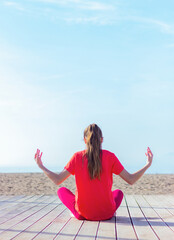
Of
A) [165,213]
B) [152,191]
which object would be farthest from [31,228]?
[152,191]

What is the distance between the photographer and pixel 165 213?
4.52m

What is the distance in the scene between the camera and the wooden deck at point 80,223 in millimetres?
3098

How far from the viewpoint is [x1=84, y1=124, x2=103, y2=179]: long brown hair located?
3410mm

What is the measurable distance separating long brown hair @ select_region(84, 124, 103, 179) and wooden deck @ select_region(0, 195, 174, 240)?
58 centimetres

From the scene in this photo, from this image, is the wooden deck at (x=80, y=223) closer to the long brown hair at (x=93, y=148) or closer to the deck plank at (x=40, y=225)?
the deck plank at (x=40, y=225)

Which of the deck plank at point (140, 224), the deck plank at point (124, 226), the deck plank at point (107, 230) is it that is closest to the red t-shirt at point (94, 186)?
the deck plank at point (107, 230)

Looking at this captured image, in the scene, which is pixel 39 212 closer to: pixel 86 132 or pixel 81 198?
pixel 81 198

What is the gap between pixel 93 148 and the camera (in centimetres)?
342

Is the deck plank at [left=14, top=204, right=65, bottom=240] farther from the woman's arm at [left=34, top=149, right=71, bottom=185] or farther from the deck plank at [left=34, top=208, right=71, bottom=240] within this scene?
the woman's arm at [left=34, top=149, right=71, bottom=185]

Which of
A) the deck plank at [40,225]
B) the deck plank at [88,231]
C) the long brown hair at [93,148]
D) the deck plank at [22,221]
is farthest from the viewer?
the long brown hair at [93,148]

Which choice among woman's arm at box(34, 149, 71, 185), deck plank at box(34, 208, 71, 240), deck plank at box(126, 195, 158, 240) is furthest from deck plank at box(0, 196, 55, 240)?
deck plank at box(126, 195, 158, 240)

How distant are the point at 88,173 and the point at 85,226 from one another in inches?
21.1

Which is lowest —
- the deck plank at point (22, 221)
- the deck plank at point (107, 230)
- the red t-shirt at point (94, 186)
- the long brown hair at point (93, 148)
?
the deck plank at point (107, 230)

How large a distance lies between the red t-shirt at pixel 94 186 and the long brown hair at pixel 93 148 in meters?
0.07
